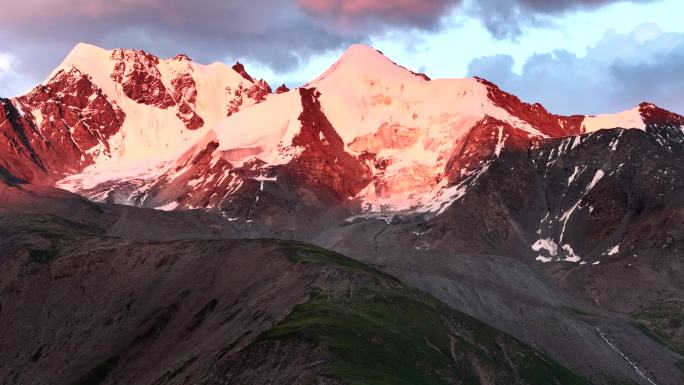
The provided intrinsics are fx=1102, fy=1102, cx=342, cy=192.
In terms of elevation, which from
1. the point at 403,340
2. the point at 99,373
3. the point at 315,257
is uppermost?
the point at 315,257

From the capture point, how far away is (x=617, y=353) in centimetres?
19538

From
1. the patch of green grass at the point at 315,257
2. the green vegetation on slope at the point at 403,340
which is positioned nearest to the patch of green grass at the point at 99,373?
the patch of green grass at the point at 315,257

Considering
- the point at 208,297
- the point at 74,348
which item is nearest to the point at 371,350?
the point at 208,297

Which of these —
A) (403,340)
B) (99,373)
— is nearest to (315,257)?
(99,373)

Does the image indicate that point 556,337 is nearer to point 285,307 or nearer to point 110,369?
point 285,307

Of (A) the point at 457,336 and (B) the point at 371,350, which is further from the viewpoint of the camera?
(A) the point at 457,336

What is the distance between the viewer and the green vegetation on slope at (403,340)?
372 ft

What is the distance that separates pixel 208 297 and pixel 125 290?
24407 millimetres

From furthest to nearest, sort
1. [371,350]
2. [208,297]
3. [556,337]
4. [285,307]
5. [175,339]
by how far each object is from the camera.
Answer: [556,337] → [208,297] → [175,339] → [285,307] → [371,350]

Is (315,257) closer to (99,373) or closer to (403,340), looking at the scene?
(99,373)

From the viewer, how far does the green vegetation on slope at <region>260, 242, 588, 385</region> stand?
11344 centimetres

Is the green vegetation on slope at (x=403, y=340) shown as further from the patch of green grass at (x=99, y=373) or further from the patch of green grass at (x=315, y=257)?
the patch of green grass at (x=99, y=373)

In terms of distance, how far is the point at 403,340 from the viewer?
431 feet

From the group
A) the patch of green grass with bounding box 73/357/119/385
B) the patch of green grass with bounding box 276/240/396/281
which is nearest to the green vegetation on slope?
the patch of green grass with bounding box 276/240/396/281
